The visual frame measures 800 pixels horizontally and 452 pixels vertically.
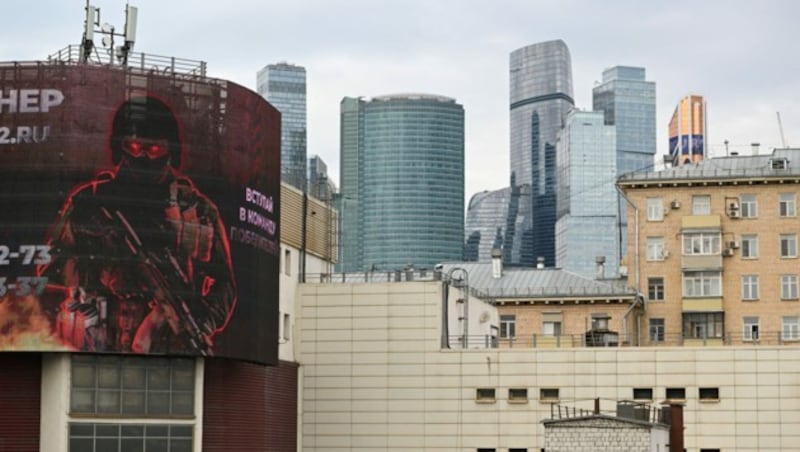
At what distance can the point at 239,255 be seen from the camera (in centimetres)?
7531

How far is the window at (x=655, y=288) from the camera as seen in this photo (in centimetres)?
12750

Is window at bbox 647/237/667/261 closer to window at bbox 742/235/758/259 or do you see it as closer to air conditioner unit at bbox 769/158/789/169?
window at bbox 742/235/758/259

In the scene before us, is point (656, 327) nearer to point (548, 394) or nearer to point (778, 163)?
point (778, 163)

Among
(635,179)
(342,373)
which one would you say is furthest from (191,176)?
(635,179)

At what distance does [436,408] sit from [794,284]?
49.4 m

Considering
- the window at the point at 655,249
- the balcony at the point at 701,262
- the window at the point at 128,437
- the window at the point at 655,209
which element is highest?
the window at the point at 655,209

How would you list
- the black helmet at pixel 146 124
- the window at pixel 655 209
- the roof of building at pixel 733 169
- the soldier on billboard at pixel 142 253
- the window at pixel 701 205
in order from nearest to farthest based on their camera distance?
1. the soldier on billboard at pixel 142 253
2. the black helmet at pixel 146 124
3. the roof of building at pixel 733 169
4. the window at pixel 701 205
5. the window at pixel 655 209

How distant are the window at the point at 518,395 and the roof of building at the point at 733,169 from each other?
44079 mm

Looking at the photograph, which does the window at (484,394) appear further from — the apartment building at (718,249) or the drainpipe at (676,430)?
the apartment building at (718,249)

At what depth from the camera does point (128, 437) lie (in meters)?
→ 71.9

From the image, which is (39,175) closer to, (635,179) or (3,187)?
(3,187)

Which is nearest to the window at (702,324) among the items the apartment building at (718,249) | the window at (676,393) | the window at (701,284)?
the apartment building at (718,249)

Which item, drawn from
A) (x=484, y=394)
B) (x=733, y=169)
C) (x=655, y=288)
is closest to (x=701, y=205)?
(x=733, y=169)

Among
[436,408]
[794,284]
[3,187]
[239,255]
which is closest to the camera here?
[3,187]
